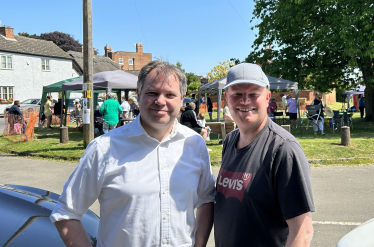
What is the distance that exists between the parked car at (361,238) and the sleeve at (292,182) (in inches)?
50.1

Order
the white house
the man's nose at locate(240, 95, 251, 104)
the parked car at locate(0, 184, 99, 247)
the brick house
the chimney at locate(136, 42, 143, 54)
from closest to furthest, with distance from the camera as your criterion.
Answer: the man's nose at locate(240, 95, 251, 104), the parked car at locate(0, 184, 99, 247), the white house, the brick house, the chimney at locate(136, 42, 143, 54)

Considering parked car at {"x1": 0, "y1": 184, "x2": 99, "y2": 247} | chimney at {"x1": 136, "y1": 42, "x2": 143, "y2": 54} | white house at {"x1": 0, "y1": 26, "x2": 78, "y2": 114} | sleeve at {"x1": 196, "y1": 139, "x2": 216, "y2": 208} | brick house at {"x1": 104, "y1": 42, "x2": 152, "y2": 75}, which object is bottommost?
parked car at {"x1": 0, "y1": 184, "x2": 99, "y2": 247}

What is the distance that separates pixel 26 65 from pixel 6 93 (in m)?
4.10

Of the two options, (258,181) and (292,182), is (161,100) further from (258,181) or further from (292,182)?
(292,182)

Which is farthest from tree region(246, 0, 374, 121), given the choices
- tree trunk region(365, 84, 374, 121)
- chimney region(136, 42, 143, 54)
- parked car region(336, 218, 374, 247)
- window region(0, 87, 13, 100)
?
chimney region(136, 42, 143, 54)

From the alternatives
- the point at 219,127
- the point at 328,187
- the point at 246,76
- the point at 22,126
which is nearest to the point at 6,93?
the point at 22,126

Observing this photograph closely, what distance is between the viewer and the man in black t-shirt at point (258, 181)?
174cm

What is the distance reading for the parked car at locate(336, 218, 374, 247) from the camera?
266 centimetres

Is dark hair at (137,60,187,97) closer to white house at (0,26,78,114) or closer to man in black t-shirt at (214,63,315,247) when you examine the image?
man in black t-shirt at (214,63,315,247)

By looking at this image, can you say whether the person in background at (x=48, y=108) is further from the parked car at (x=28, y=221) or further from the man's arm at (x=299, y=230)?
the man's arm at (x=299, y=230)

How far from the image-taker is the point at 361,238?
2746mm

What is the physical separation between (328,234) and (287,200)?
3410 mm

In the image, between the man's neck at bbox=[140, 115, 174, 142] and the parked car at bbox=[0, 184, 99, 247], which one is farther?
the parked car at bbox=[0, 184, 99, 247]

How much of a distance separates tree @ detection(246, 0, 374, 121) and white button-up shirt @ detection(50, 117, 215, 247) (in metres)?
15.6
